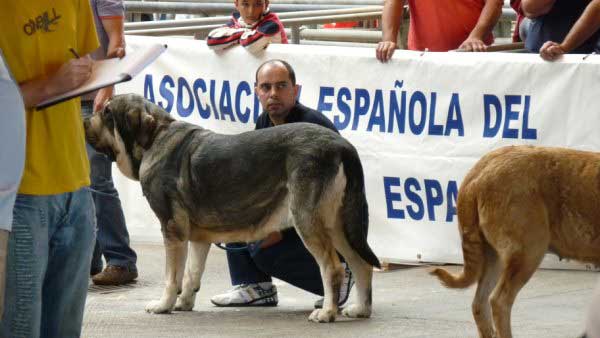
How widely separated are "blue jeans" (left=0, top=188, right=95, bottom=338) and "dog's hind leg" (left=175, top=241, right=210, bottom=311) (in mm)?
3143

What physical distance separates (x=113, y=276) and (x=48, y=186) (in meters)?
4.29

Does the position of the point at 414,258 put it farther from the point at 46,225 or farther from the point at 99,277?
the point at 46,225

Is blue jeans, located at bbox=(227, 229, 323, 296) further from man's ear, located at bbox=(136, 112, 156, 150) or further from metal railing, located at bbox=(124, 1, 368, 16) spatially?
metal railing, located at bbox=(124, 1, 368, 16)

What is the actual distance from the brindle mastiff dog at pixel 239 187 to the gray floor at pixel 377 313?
0.20 meters

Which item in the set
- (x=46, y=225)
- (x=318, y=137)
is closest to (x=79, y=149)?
(x=46, y=225)

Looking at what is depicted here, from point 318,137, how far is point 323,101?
1.94 metres

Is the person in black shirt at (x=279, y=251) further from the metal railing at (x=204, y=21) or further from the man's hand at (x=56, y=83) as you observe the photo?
the man's hand at (x=56, y=83)

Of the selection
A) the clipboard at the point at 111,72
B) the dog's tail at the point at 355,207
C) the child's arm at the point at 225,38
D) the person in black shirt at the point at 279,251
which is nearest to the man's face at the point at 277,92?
the person in black shirt at the point at 279,251

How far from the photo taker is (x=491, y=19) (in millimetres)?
8625

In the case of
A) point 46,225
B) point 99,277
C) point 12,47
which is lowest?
point 99,277

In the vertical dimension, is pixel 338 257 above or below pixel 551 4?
below

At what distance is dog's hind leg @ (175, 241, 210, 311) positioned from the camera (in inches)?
290

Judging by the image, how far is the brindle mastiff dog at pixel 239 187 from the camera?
6.77 meters

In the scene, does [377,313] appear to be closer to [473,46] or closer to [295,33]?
[473,46]
